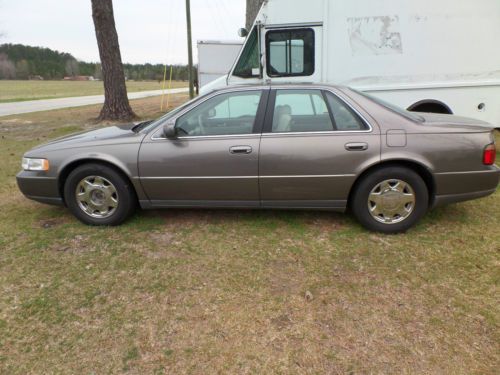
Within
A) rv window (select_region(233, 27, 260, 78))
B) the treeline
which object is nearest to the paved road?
rv window (select_region(233, 27, 260, 78))

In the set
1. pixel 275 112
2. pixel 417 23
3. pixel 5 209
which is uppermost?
pixel 417 23

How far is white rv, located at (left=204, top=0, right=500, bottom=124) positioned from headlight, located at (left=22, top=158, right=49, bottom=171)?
13.4 ft

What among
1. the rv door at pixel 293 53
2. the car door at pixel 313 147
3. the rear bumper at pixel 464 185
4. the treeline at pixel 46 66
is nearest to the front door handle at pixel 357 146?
the car door at pixel 313 147

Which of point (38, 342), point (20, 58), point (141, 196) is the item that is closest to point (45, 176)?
point (141, 196)

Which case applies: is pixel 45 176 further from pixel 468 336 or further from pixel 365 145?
pixel 468 336

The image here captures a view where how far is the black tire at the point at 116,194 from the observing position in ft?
12.1

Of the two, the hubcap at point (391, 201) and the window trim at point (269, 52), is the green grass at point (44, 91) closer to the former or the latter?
the window trim at point (269, 52)

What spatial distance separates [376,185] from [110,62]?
10222 millimetres

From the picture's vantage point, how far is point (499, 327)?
2.33 meters

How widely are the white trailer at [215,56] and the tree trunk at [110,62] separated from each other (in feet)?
8.71

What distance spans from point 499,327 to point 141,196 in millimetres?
3199

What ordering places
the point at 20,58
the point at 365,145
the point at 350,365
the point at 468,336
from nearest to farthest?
the point at 350,365 → the point at 468,336 → the point at 365,145 → the point at 20,58

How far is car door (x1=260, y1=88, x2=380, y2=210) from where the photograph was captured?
3400 millimetres

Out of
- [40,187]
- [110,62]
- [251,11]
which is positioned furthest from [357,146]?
[110,62]
